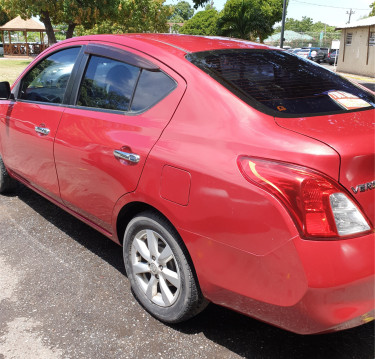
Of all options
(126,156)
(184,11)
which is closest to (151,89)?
(126,156)

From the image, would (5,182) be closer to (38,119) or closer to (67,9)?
(38,119)

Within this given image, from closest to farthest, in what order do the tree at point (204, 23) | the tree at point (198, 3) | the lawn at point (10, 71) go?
the tree at point (198, 3)
the lawn at point (10, 71)
the tree at point (204, 23)

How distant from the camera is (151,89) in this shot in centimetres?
262

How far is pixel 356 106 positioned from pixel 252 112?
67cm

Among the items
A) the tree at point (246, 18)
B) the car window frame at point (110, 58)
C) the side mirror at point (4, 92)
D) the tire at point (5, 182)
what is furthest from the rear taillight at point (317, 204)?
the tree at point (246, 18)

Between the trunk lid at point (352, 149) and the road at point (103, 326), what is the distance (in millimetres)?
1015

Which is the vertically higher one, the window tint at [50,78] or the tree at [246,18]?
the tree at [246,18]

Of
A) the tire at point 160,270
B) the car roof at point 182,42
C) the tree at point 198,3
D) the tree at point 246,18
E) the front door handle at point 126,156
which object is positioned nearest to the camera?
the tire at point 160,270

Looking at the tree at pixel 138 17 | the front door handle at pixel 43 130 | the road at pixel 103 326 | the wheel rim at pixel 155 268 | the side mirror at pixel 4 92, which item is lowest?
the road at pixel 103 326

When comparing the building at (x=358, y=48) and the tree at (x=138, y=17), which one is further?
the building at (x=358, y=48)

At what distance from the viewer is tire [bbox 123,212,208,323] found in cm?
238

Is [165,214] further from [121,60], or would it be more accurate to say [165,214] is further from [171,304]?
[121,60]

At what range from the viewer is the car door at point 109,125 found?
8.27ft

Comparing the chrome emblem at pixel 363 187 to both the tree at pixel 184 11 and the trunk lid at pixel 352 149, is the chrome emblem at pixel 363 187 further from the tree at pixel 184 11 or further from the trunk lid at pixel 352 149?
the tree at pixel 184 11
